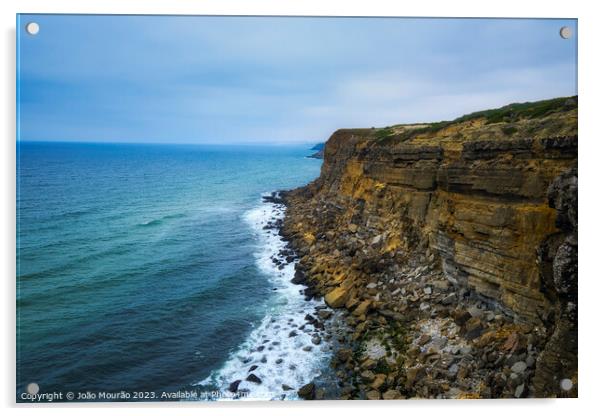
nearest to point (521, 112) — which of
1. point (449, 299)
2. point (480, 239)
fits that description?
point (480, 239)

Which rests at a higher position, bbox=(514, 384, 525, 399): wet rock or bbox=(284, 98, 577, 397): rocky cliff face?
bbox=(284, 98, 577, 397): rocky cliff face

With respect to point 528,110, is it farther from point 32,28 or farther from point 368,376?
point 32,28

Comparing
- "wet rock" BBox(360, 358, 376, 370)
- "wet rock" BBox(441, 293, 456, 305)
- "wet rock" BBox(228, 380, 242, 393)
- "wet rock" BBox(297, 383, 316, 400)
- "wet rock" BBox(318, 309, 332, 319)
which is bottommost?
"wet rock" BBox(228, 380, 242, 393)

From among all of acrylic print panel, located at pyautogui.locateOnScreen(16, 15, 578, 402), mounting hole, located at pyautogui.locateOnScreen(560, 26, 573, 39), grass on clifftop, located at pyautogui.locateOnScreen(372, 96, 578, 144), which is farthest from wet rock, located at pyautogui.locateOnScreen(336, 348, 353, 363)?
mounting hole, located at pyautogui.locateOnScreen(560, 26, 573, 39)

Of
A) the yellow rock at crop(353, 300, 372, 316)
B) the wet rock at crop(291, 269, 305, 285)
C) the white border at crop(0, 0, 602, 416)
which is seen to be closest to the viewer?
the white border at crop(0, 0, 602, 416)

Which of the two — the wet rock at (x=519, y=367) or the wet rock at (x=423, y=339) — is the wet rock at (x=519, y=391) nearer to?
the wet rock at (x=519, y=367)

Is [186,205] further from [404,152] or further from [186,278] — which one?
[404,152]

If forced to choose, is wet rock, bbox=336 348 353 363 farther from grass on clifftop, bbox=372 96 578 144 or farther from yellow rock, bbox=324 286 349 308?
grass on clifftop, bbox=372 96 578 144
